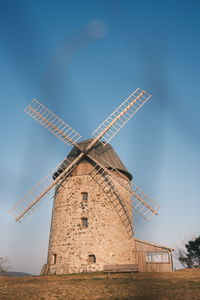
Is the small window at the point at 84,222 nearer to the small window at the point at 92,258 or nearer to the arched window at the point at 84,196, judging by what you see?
the arched window at the point at 84,196

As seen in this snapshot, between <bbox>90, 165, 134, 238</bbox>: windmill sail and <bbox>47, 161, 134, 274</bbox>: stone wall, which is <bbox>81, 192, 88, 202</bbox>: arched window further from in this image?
<bbox>90, 165, 134, 238</bbox>: windmill sail

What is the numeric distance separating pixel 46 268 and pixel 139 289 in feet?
28.9

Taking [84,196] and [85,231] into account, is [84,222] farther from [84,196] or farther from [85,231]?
[84,196]

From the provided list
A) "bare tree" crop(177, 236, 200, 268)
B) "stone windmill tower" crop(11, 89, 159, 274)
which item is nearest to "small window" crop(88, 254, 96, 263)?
"stone windmill tower" crop(11, 89, 159, 274)

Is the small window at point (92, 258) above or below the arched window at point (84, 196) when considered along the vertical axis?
below

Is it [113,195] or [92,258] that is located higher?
[113,195]

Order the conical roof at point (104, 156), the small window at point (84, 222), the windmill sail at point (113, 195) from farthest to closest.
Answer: the conical roof at point (104, 156), the windmill sail at point (113, 195), the small window at point (84, 222)

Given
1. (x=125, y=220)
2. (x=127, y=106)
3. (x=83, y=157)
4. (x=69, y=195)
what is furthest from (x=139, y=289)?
(x=127, y=106)

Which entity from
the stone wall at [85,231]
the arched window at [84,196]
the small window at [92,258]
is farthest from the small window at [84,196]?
the small window at [92,258]

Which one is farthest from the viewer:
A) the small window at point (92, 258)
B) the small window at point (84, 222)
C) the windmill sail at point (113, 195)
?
the windmill sail at point (113, 195)

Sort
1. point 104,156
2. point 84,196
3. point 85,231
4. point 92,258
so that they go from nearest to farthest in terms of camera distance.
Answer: point 92,258 → point 85,231 → point 84,196 → point 104,156

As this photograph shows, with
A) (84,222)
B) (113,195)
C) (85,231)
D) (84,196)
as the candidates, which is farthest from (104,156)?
(85,231)

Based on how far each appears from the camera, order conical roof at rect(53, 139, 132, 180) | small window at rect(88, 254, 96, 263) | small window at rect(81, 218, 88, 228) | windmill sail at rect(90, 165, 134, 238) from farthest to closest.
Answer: conical roof at rect(53, 139, 132, 180)
windmill sail at rect(90, 165, 134, 238)
small window at rect(81, 218, 88, 228)
small window at rect(88, 254, 96, 263)

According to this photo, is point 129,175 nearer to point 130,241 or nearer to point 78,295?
point 130,241
